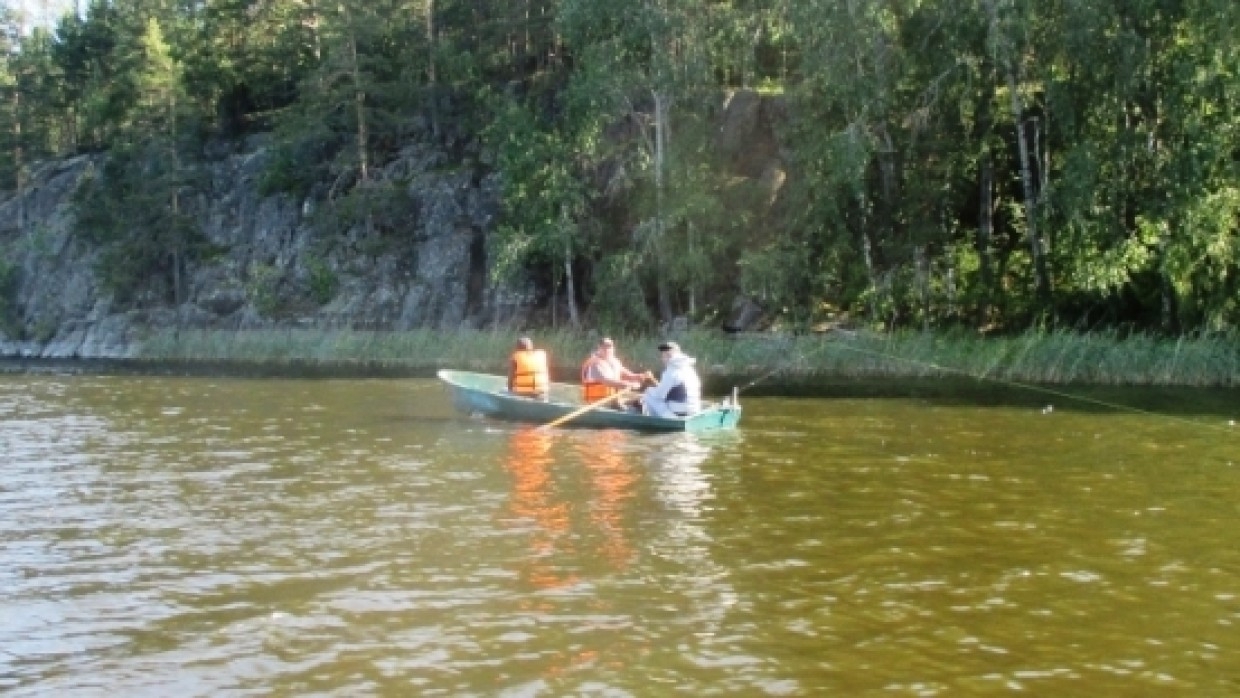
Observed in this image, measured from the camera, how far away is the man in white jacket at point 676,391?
66.2 feet

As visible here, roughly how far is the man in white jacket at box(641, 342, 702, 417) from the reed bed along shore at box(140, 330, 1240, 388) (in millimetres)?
9358

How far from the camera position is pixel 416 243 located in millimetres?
51469

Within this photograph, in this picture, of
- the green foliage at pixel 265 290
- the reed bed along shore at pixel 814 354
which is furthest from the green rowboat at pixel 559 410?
the green foliage at pixel 265 290

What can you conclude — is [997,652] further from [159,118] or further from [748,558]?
[159,118]

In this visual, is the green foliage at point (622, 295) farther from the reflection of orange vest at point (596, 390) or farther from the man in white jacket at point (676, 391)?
the man in white jacket at point (676, 391)

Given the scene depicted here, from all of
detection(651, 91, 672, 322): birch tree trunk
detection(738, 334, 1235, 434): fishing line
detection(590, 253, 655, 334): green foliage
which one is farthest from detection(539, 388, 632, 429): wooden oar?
detection(590, 253, 655, 334): green foliage

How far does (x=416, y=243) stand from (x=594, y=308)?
426 inches

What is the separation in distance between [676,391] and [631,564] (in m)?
9.14

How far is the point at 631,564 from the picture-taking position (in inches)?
441

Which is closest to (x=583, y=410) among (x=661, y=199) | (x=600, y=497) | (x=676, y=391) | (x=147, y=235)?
(x=676, y=391)

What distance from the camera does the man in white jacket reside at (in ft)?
66.2

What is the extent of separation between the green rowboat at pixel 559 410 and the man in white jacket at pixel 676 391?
0.26m

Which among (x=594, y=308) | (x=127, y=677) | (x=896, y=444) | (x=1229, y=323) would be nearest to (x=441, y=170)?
(x=594, y=308)

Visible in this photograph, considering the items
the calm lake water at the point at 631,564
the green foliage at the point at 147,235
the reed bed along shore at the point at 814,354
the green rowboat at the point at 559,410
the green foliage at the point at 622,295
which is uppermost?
the green foliage at the point at 147,235
